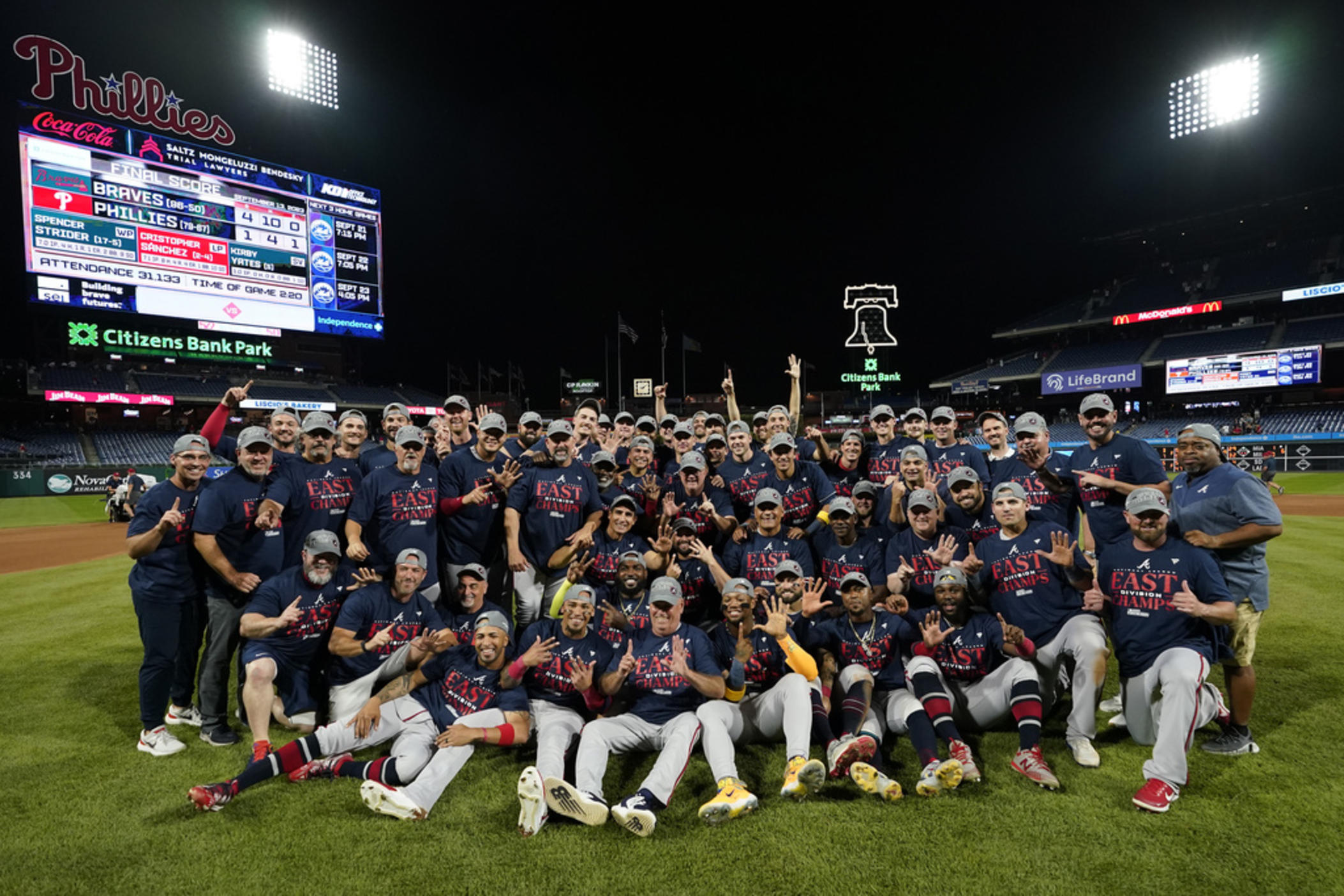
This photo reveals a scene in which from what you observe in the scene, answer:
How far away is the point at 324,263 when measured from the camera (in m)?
33.9

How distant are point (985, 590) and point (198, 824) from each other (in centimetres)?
581

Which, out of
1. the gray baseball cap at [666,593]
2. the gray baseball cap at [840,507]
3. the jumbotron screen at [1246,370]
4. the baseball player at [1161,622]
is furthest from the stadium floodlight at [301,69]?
the jumbotron screen at [1246,370]

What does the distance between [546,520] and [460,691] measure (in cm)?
194

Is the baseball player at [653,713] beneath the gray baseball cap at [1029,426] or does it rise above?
beneath

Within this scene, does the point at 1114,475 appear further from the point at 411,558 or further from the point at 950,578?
the point at 411,558

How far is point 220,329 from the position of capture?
104ft

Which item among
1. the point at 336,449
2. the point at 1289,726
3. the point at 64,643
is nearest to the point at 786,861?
the point at 1289,726

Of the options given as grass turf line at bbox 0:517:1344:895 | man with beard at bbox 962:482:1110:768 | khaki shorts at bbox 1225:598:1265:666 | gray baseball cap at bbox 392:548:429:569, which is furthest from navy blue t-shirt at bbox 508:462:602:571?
khaki shorts at bbox 1225:598:1265:666

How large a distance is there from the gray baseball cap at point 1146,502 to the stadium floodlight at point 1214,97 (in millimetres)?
46516

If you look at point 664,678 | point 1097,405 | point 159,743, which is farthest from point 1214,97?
point 159,743

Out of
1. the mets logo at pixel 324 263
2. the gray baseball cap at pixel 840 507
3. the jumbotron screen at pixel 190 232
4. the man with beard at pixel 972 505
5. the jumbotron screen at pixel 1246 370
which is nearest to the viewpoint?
the man with beard at pixel 972 505

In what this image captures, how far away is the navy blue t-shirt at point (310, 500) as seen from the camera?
19.5 ft

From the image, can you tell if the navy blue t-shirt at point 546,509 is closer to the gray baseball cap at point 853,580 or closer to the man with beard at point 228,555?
the man with beard at point 228,555

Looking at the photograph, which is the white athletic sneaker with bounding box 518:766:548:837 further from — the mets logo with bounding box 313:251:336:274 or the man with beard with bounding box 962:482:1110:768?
the mets logo with bounding box 313:251:336:274
